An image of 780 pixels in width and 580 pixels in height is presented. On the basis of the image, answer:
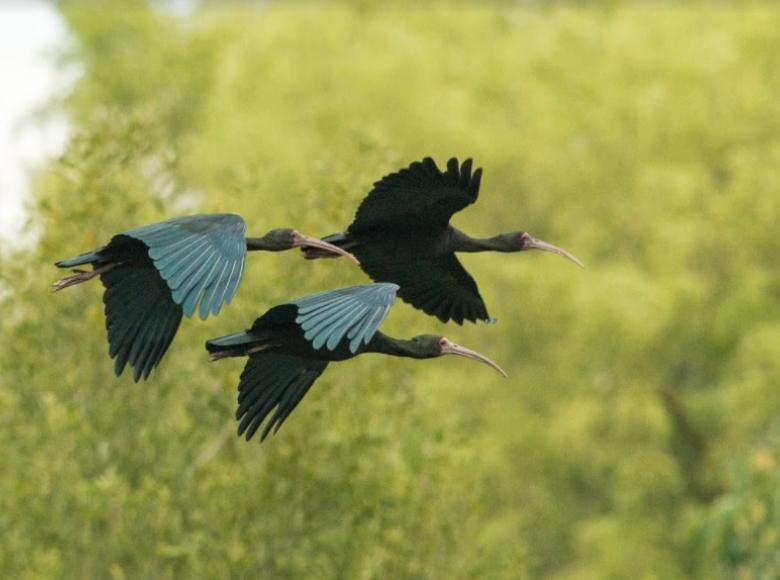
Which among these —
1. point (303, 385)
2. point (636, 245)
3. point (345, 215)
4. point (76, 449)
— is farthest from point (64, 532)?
point (636, 245)

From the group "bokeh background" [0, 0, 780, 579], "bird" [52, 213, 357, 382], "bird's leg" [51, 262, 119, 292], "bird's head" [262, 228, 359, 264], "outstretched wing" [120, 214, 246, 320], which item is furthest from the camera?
"bokeh background" [0, 0, 780, 579]

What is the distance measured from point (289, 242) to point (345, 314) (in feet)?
5.10

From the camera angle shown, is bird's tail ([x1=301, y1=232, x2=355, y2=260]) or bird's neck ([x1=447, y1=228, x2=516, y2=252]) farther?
bird's neck ([x1=447, y1=228, x2=516, y2=252])

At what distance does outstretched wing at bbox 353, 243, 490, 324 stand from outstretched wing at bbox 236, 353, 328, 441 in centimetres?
78

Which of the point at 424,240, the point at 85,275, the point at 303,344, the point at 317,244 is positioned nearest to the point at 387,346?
the point at 303,344

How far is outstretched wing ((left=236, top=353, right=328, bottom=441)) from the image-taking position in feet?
33.3

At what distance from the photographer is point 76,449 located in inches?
770

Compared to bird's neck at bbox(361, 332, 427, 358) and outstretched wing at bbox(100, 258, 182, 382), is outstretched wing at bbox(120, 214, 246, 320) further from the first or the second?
bird's neck at bbox(361, 332, 427, 358)

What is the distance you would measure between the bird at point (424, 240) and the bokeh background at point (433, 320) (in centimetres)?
751

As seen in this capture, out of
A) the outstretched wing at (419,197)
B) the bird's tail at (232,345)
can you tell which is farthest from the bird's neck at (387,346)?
the outstretched wing at (419,197)

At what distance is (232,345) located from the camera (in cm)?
973

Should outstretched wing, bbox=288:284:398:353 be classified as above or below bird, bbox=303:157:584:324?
below

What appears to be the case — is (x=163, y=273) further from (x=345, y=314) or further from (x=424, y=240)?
(x=424, y=240)

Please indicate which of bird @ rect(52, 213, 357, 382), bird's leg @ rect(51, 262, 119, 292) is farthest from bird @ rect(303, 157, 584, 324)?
bird's leg @ rect(51, 262, 119, 292)
